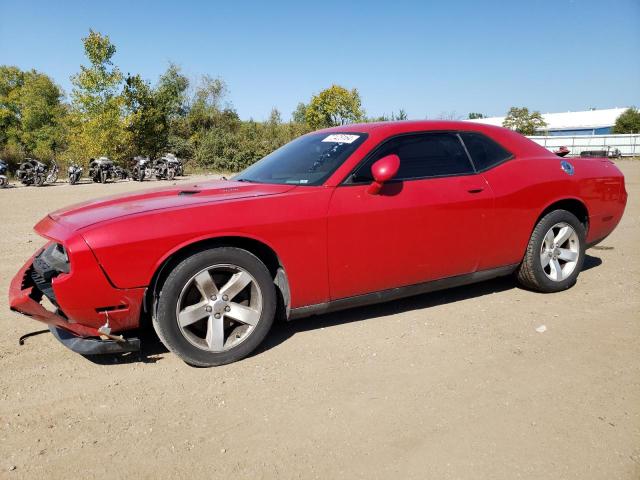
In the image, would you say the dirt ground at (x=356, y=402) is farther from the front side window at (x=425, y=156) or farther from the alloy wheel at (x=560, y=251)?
the front side window at (x=425, y=156)

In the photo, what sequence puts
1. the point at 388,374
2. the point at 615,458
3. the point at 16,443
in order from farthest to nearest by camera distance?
the point at 388,374 < the point at 16,443 < the point at 615,458

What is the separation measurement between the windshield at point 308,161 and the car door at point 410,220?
20cm

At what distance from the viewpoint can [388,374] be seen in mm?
2990

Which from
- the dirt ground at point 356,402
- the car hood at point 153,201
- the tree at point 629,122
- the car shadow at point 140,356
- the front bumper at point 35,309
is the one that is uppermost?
the tree at point 629,122

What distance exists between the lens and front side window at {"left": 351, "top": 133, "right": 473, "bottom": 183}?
11.9ft

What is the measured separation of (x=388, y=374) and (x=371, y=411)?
44cm

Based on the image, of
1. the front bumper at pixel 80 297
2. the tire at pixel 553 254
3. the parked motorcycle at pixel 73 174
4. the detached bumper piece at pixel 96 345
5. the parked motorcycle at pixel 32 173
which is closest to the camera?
the front bumper at pixel 80 297

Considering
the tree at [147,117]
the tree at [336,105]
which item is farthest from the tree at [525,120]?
the tree at [147,117]

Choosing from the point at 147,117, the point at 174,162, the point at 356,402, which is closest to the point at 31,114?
the point at 147,117

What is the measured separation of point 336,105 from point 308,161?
4017cm

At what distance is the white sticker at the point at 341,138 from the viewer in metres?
3.74

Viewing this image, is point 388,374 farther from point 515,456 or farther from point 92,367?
point 92,367

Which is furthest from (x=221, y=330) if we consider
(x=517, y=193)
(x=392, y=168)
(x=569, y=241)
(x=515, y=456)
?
(x=569, y=241)

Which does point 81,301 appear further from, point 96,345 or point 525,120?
point 525,120
